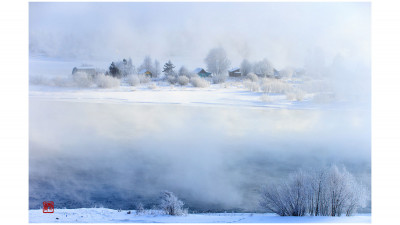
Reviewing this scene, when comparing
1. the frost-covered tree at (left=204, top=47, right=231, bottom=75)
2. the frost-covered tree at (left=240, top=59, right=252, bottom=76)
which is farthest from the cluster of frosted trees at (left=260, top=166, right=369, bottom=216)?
the frost-covered tree at (left=204, top=47, right=231, bottom=75)

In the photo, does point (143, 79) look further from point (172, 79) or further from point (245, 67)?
point (245, 67)

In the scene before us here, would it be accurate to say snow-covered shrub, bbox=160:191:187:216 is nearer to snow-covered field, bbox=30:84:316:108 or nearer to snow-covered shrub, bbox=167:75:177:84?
snow-covered field, bbox=30:84:316:108

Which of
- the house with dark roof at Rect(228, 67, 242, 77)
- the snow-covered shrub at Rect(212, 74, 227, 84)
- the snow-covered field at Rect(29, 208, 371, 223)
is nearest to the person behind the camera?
the snow-covered field at Rect(29, 208, 371, 223)

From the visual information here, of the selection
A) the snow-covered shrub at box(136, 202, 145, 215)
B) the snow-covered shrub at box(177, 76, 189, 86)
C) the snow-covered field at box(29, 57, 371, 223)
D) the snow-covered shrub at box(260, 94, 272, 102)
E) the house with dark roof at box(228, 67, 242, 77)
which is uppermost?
the house with dark roof at box(228, 67, 242, 77)

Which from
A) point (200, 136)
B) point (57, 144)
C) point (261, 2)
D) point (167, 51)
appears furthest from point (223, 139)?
point (57, 144)

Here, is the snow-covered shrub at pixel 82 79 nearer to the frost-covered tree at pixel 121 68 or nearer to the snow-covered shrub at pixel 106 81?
the snow-covered shrub at pixel 106 81
